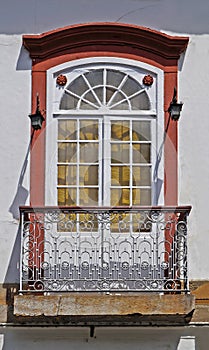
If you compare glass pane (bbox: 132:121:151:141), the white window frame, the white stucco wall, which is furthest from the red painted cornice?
glass pane (bbox: 132:121:151:141)

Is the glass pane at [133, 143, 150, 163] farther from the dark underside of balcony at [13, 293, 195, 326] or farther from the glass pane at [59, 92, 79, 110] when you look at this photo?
the dark underside of balcony at [13, 293, 195, 326]

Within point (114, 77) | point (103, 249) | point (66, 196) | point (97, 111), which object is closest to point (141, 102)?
point (114, 77)

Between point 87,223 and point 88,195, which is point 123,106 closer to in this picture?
point 88,195

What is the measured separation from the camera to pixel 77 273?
448 inches

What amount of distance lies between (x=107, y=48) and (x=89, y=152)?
146 centimetres

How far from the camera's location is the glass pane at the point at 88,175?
38.7 feet

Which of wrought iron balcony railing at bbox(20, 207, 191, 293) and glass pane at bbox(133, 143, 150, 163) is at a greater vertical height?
glass pane at bbox(133, 143, 150, 163)

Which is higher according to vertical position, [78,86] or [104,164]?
[78,86]

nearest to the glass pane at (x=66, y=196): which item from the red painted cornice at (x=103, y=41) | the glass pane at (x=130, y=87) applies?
the glass pane at (x=130, y=87)

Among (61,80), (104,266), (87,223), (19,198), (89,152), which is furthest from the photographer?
(61,80)

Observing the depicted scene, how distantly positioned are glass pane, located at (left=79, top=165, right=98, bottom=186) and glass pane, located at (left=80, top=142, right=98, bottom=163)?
3.3 inches

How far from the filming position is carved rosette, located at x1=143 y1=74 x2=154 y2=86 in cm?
1195

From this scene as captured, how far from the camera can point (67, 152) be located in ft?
38.9

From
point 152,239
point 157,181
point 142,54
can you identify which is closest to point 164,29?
point 142,54
